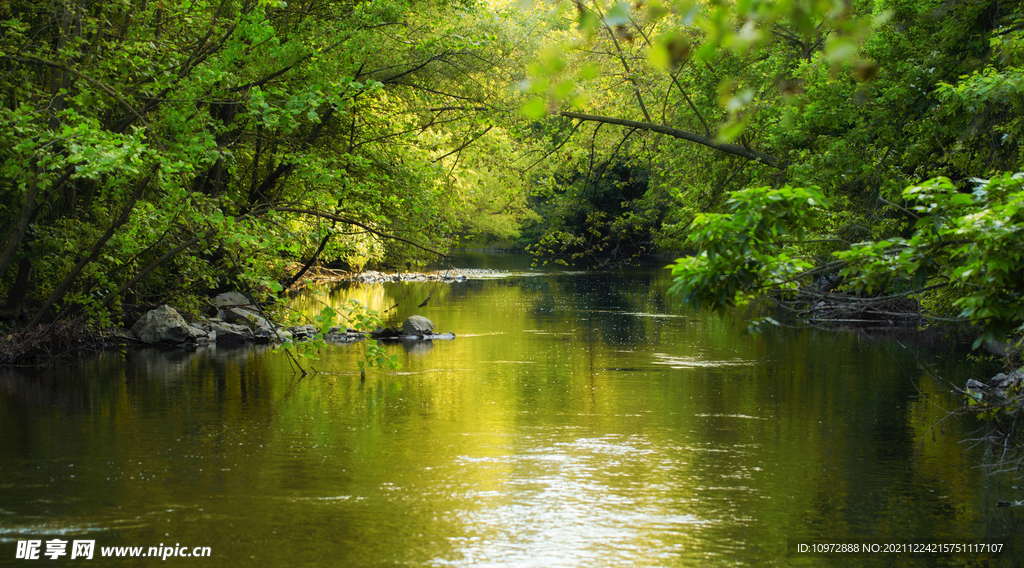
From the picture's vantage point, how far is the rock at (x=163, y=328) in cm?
2072

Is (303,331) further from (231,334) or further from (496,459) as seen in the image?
(496,459)

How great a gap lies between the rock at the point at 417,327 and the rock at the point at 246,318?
3497 mm

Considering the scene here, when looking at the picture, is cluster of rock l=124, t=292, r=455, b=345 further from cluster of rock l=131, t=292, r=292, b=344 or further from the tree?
the tree

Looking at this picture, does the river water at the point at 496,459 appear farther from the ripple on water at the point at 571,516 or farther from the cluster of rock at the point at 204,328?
the cluster of rock at the point at 204,328

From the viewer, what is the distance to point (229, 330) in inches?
868

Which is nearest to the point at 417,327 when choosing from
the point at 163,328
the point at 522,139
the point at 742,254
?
the point at 163,328

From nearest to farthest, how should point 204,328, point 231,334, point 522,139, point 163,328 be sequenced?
point 522,139
point 163,328
point 231,334
point 204,328

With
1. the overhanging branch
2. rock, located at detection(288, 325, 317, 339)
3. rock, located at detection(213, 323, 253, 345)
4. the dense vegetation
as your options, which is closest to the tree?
the dense vegetation

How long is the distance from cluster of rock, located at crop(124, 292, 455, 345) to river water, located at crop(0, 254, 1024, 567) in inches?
71.0

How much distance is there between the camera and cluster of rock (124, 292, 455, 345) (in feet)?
68.2

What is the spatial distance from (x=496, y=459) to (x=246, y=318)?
521 inches

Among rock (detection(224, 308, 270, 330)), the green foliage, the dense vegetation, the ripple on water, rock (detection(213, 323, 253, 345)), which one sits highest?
the dense vegetation

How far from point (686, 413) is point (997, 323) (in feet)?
24.8

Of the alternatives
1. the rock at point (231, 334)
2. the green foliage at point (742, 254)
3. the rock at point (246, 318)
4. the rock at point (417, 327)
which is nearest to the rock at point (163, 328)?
the rock at point (231, 334)
